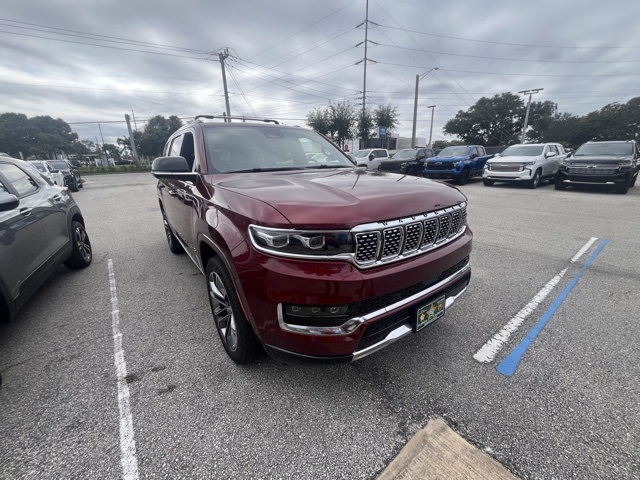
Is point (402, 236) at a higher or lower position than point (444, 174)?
higher

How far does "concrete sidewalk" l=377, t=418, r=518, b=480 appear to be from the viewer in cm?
157

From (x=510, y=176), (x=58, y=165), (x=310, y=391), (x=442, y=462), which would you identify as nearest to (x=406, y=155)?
(x=510, y=176)

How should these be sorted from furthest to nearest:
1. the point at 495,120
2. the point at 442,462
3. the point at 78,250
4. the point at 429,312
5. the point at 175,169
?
the point at 495,120 → the point at 78,250 → the point at 175,169 → the point at 429,312 → the point at 442,462

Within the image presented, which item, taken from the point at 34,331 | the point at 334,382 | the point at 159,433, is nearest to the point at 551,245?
the point at 334,382

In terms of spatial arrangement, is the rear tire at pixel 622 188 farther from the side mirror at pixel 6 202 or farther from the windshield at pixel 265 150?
the side mirror at pixel 6 202

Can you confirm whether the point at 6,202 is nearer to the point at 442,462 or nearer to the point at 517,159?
the point at 442,462

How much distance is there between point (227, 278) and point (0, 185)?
2813 mm

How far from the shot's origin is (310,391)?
7.03ft

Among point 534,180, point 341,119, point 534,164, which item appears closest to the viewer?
point 534,164

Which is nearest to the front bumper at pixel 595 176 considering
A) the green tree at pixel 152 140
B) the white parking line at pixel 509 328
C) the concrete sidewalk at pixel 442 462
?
the white parking line at pixel 509 328

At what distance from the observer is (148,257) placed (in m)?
5.01

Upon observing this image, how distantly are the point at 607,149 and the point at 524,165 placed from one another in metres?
2.50

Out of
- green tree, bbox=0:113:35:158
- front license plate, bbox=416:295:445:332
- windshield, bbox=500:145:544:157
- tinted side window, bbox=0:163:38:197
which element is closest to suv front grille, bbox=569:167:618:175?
windshield, bbox=500:145:544:157

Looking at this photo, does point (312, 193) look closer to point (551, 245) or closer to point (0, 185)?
point (0, 185)
